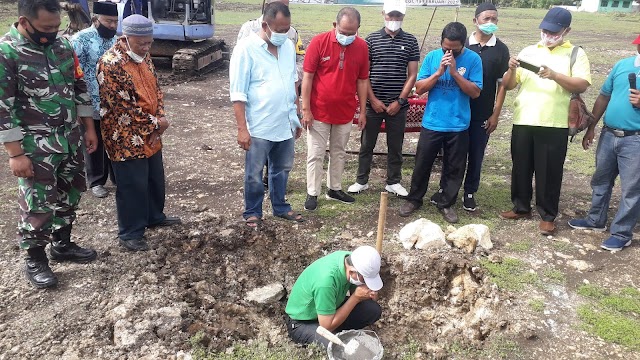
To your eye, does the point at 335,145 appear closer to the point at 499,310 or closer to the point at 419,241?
the point at 419,241

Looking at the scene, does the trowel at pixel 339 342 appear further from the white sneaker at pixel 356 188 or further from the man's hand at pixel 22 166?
the white sneaker at pixel 356 188

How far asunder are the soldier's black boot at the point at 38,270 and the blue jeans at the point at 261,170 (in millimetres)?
1793

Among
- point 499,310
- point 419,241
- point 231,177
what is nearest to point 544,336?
point 499,310

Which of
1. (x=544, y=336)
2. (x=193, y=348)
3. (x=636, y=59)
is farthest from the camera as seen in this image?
(x=636, y=59)

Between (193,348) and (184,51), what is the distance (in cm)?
960

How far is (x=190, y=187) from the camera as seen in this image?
6.02 m

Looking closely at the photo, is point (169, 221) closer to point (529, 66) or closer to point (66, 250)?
point (66, 250)

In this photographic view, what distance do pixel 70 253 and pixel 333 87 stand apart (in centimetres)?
284

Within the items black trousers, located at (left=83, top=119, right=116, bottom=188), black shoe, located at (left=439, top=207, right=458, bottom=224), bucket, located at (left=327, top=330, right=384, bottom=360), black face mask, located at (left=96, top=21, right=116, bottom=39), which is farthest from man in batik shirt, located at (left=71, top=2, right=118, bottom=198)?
black shoe, located at (left=439, top=207, right=458, bottom=224)

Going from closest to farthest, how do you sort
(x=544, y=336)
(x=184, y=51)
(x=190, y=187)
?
1. (x=544, y=336)
2. (x=190, y=187)
3. (x=184, y=51)

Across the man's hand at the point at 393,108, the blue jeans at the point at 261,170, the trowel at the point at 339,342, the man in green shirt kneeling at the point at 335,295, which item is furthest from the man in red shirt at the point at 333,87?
the trowel at the point at 339,342

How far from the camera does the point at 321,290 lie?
3.29m

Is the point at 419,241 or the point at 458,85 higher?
the point at 458,85

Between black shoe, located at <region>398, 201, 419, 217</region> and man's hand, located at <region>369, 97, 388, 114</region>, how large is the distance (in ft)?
3.44
